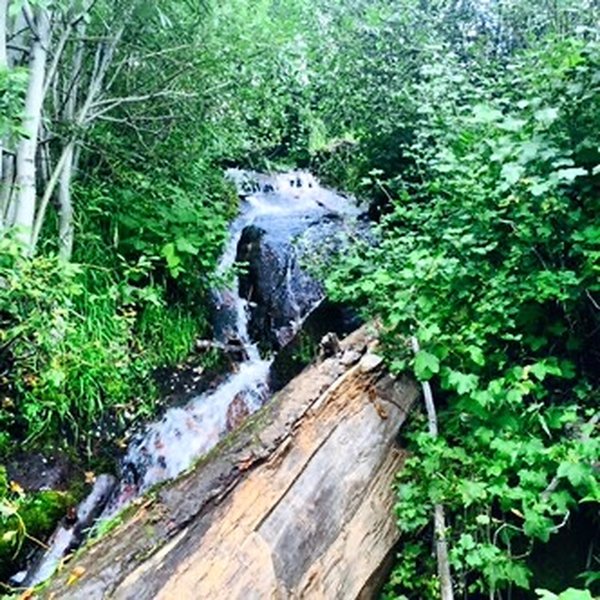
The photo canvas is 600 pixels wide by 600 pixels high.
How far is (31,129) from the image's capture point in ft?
13.3

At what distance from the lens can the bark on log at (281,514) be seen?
2.01 m

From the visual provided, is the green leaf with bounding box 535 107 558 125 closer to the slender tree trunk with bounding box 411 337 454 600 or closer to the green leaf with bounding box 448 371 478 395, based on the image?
the green leaf with bounding box 448 371 478 395

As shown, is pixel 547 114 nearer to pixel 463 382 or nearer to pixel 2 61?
pixel 463 382

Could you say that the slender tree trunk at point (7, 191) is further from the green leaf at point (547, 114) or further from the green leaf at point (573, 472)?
the green leaf at point (573, 472)

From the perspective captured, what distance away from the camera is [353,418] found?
2.81 meters

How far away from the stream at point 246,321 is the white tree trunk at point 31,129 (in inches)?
70.6

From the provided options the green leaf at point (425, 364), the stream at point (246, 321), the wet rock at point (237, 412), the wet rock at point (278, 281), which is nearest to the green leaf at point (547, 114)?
the green leaf at point (425, 364)

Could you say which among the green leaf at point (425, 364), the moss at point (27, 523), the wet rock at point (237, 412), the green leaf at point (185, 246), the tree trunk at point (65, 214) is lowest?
the wet rock at point (237, 412)

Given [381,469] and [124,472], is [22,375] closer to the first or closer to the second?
[124,472]

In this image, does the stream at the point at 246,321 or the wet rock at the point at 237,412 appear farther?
the wet rock at the point at 237,412

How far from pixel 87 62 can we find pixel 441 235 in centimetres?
383

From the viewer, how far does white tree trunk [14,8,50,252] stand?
407cm

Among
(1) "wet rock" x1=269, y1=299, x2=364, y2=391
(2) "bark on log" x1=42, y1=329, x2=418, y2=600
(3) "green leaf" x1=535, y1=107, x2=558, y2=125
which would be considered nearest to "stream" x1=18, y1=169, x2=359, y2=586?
(1) "wet rock" x1=269, y1=299, x2=364, y2=391

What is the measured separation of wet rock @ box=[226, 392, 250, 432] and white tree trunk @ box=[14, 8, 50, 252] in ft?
6.65
